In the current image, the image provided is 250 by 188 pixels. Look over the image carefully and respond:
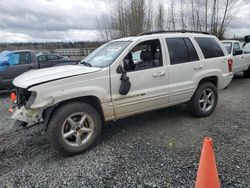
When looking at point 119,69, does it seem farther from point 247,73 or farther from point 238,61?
point 247,73

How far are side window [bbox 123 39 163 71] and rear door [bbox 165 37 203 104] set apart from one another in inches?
9.5

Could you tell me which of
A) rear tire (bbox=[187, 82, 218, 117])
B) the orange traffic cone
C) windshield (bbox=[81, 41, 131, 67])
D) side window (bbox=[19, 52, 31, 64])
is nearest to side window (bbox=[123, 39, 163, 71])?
windshield (bbox=[81, 41, 131, 67])

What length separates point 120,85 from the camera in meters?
3.78

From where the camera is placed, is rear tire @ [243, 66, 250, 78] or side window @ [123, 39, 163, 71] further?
rear tire @ [243, 66, 250, 78]

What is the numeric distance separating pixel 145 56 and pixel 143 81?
61 centimetres

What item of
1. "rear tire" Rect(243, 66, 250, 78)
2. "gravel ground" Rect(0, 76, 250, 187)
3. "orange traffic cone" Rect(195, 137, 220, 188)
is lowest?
"gravel ground" Rect(0, 76, 250, 187)

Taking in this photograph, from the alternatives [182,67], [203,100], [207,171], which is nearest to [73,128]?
[207,171]

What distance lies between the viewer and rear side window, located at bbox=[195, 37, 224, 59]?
4.90 metres

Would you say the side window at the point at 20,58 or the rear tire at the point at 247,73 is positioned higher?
the side window at the point at 20,58

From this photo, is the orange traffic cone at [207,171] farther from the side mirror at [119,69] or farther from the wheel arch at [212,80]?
the wheel arch at [212,80]

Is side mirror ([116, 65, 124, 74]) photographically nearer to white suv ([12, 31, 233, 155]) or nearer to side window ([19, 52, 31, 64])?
white suv ([12, 31, 233, 155])

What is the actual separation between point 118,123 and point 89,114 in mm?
1441

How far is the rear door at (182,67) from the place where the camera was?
14.5 ft

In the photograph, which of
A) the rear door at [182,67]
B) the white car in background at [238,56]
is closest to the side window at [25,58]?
the rear door at [182,67]
